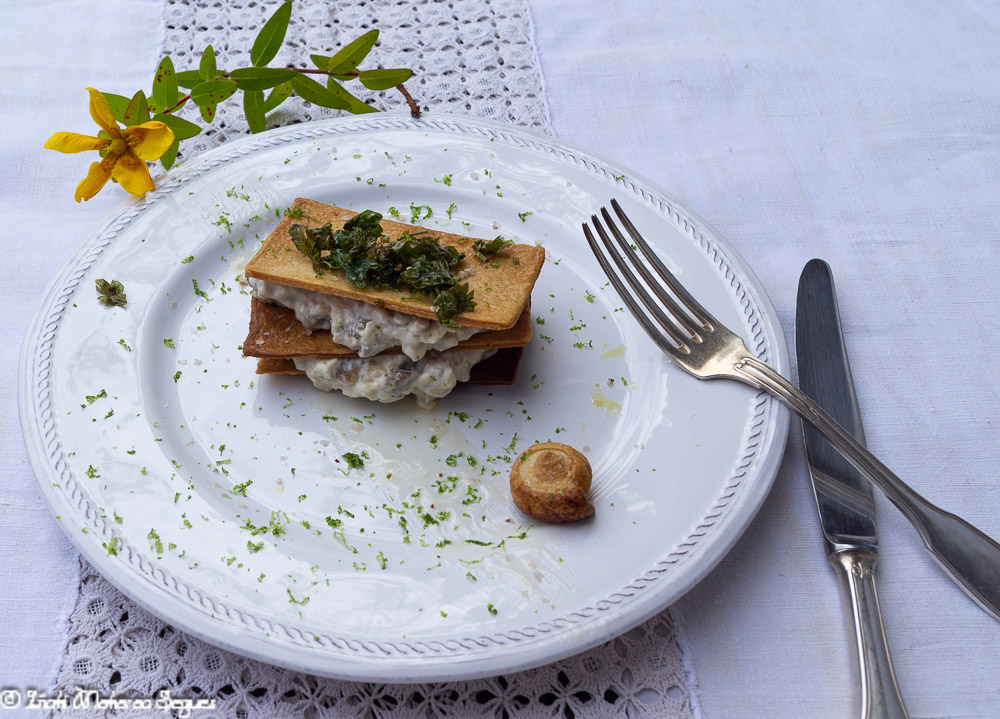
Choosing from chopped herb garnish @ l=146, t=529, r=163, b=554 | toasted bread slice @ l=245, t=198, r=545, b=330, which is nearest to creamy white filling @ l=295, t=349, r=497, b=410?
toasted bread slice @ l=245, t=198, r=545, b=330

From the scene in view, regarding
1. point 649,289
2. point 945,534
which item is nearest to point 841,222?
point 649,289

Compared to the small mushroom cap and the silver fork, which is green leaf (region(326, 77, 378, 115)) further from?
the small mushroom cap

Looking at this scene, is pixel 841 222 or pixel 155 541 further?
pixel 841 222

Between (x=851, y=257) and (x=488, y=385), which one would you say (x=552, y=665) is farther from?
(x=851, y=257)

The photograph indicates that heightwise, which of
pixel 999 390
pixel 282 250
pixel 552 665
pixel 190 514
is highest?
pixel 282 250

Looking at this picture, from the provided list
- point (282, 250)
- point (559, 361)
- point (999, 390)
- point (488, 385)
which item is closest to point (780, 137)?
point (999, 390)

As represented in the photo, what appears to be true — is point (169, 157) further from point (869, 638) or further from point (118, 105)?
point (869, 638)

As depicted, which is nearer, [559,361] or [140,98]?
[559,361]
